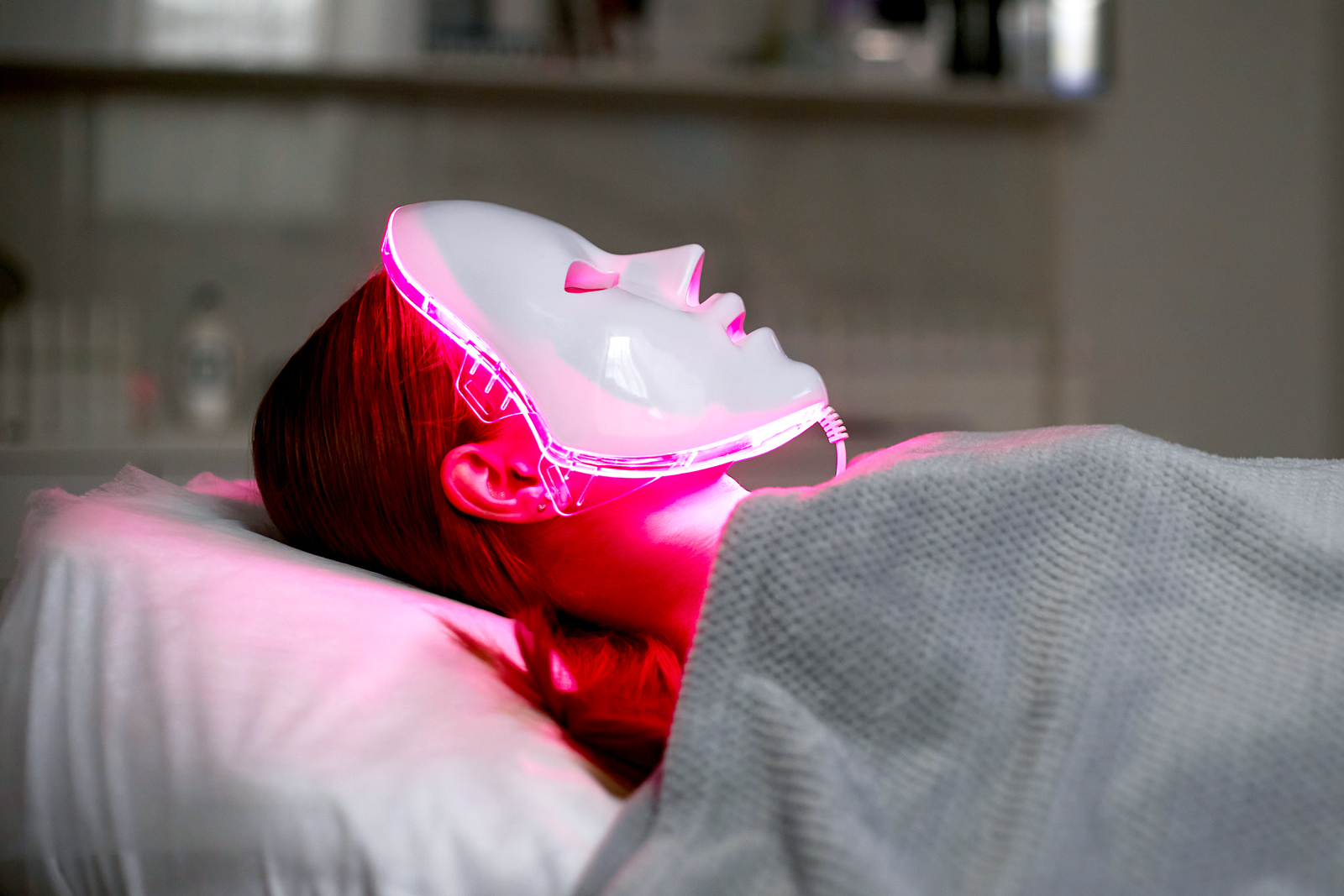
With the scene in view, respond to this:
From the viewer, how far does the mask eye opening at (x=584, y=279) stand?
2.22 ft

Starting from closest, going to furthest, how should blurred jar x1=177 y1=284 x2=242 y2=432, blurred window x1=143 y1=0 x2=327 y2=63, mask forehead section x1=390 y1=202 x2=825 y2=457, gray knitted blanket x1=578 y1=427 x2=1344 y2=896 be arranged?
gray knitted blanket x1=578 y1=427 x2=1344 y2=896
mask forehead section x1=390 y1=202 x2=825 y2=457
blurred window x1=143 y1=0 x2=327 y2=63
blurred jar x1=177 y1=284 x2=242 y2=432

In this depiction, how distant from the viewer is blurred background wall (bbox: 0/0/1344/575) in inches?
82.7

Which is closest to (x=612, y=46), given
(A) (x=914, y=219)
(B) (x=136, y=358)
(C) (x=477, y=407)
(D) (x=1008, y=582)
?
(A) (x=914, y=219)

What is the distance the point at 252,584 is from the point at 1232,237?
8.11 ft

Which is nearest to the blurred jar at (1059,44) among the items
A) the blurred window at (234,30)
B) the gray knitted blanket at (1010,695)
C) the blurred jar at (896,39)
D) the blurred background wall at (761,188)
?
the blurred background wall at (761,188)

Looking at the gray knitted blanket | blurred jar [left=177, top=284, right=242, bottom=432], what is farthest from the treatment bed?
blurred jar [left=177, top=284, right=242, bottom=432]

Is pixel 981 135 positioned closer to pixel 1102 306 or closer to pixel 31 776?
pixel 1102 306

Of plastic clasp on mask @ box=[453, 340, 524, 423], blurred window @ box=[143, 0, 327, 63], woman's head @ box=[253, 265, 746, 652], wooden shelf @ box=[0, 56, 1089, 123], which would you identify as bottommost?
woman's head @ box=[253, 265, 746, 652]

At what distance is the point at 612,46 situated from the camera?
215 centimetres

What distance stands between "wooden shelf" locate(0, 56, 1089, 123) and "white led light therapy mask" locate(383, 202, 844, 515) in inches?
60.3

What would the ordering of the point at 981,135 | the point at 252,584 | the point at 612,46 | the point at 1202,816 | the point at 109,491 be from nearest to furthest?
the point at 1202,816
the point at 252,584
the point at 109,491
the point at 612,46
the point at 981,135

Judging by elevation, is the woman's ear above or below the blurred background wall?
below

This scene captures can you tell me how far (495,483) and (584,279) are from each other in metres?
0.15

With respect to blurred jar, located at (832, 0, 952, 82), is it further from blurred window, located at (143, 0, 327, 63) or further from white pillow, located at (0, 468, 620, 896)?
white pillow, located at (0, 468, 620, 896)
